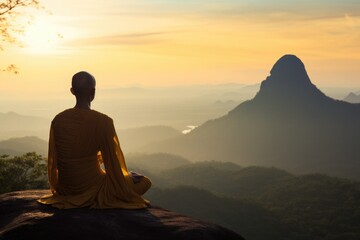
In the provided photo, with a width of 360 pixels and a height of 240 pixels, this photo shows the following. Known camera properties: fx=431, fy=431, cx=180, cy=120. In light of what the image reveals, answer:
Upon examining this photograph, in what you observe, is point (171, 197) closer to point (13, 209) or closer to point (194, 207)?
point (194, 207)

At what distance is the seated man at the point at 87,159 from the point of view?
9.14 m

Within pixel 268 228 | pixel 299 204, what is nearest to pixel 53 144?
pixel 268 228

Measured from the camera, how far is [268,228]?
117125mm

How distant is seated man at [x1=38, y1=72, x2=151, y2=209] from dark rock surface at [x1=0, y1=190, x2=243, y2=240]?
36 centimetres

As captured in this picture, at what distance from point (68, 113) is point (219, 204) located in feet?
413

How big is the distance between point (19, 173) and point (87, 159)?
2432 centimetres

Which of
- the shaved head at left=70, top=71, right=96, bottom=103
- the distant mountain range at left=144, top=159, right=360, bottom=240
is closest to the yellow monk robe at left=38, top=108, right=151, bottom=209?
the shaved head at left=70, top=71, right=96, bottom=103

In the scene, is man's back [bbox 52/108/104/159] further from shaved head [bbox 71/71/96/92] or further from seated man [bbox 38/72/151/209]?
shaved head [bbox 71/71/96/92]

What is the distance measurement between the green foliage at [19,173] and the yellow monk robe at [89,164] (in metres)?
22.3

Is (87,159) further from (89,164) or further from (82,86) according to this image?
(82,86)

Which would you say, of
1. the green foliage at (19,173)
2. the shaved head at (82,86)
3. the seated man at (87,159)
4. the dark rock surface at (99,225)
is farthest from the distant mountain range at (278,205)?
the shaved head at (82,86)

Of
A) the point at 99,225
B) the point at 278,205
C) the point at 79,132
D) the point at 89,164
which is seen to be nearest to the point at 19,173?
the point at 89,164

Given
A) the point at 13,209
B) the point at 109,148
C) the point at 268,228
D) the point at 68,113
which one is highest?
the point at 68,113

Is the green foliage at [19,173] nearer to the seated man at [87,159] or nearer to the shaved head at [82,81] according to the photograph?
the seated man at [87,159]
